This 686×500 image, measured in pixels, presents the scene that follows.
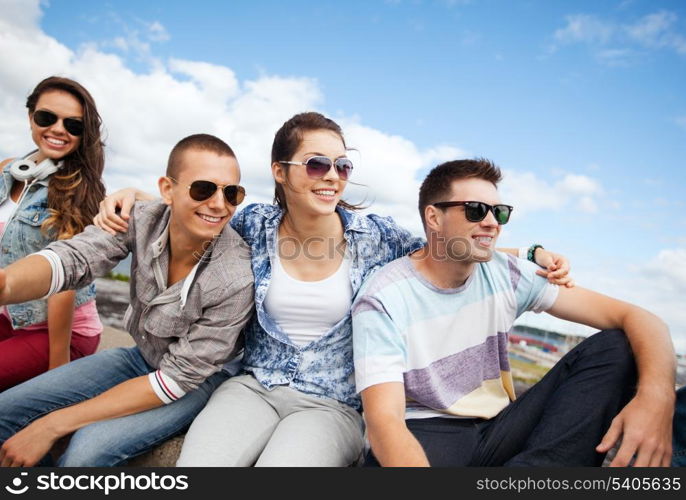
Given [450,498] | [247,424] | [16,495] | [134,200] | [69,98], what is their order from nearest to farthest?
1. [450,498]
2. [16,495]
3. [247,424]
4. [134,200]
5. [69,98]

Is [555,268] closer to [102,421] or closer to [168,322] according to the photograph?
[168,322]

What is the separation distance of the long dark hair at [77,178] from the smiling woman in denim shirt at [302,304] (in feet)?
2.19

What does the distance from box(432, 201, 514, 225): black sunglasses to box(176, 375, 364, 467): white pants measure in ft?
4.68

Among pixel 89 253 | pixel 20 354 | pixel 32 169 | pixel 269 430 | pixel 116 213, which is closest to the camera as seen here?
pixel 269 430

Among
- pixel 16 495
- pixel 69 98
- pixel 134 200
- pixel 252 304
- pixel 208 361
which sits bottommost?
pixel 16 495

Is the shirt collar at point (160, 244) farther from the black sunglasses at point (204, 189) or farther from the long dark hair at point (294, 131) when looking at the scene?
the long dark hair at point (294, 131)

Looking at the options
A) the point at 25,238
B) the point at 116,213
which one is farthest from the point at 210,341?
the point at 25,238

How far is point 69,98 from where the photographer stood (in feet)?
13.3

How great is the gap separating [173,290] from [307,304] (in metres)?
0.84

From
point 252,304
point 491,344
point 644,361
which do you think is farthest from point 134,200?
point 644,361

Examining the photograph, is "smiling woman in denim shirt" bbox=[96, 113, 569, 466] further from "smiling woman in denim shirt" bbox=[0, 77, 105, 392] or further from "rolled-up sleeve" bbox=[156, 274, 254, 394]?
"smiling woman in denim shirt" bbox=[0, 77, 105, 392]

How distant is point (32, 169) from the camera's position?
400 centimetres

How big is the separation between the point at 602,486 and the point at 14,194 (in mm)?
4555

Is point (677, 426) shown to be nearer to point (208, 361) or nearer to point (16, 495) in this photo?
point (208, 361)
